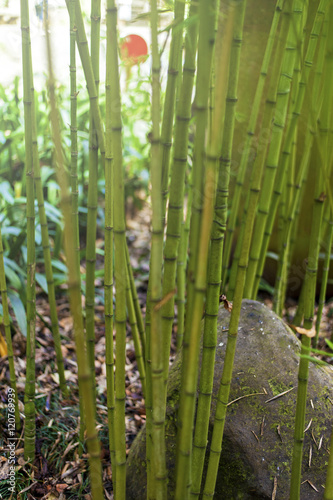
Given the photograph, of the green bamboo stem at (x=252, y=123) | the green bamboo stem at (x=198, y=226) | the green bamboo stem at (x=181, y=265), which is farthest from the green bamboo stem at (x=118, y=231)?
the green bamboo stem at (x=181, y=265)

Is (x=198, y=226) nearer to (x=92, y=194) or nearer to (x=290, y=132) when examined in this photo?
(x=92, y=194)

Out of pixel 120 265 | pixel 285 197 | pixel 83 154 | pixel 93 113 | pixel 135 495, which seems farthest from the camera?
pixel 83 154

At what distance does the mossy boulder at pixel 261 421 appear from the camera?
83 cm

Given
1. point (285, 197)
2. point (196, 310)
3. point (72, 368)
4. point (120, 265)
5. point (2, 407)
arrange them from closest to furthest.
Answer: point (196, 310) → point (120, 265) → point (2, 407) → point (285, 197) → point (72, 368)

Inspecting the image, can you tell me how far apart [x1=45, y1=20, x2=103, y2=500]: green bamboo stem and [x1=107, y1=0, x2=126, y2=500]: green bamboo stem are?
0.24 ft

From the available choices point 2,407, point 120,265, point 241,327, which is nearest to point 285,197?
point 241,327

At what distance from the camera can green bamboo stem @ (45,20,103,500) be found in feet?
1.47

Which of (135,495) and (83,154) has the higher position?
(83,154)

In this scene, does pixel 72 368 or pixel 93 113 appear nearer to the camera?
pixel 93 113

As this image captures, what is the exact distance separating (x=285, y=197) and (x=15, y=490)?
3.65 feet

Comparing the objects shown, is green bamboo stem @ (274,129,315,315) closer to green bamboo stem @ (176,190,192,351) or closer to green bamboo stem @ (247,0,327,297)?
green bamboo stem @ (247,0,327,297)

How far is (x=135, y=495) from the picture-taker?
2.99 ft

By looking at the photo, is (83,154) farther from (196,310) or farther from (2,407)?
(196,310)

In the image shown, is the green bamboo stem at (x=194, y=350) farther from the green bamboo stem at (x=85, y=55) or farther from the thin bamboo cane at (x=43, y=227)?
the thin bamboo cane at (x=43, y=227)
